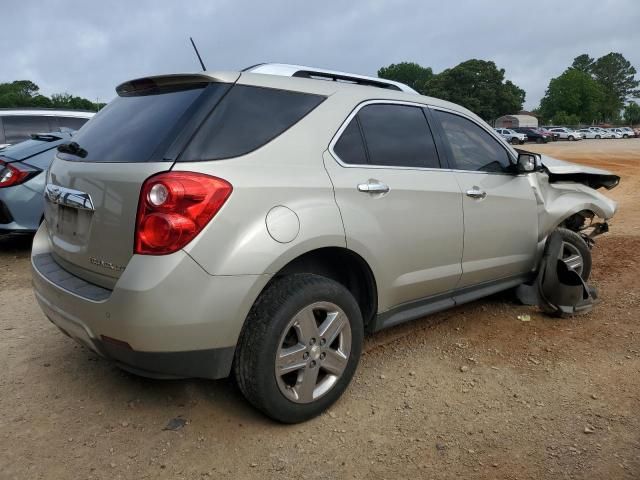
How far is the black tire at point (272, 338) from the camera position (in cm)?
246

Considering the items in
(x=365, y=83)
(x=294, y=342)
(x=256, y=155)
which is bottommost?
(x=294, y=342)

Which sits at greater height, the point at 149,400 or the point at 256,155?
the point at 256,155

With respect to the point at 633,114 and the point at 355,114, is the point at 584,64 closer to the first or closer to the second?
the point at 633,114

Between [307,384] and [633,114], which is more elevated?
[307,384]

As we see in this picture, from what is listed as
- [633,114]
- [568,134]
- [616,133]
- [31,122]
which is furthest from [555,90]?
[31,122]

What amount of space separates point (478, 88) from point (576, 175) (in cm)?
7794

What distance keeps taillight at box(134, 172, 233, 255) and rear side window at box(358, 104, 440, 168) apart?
110 cm

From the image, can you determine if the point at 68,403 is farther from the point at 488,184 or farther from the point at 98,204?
the point at 488,184

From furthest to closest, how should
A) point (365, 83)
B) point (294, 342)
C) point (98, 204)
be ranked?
1. point (365, 83)
2. point (294, 342)
3. point (98, 204)

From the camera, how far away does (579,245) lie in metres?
4.51

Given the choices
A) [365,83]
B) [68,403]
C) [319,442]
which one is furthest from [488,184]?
[68,403]

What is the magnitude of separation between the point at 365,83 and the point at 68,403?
2.62 metres

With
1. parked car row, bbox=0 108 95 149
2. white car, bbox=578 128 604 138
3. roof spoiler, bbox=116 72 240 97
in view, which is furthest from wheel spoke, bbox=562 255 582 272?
white car, bbox=578 128 604 138

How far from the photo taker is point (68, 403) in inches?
116
